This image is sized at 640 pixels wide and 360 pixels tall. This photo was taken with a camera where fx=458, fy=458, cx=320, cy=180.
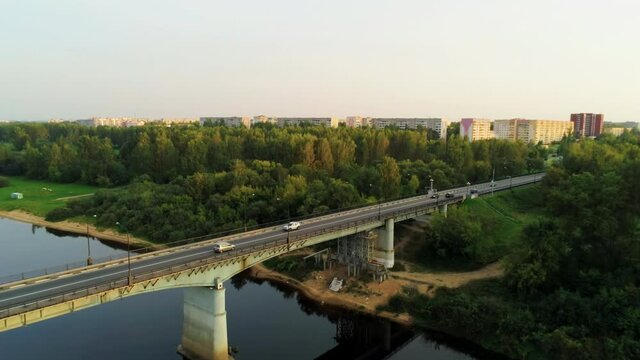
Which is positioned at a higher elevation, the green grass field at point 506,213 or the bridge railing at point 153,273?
the bridge railing at point 153,273

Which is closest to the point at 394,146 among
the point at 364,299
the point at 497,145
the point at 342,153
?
the point at 342,153

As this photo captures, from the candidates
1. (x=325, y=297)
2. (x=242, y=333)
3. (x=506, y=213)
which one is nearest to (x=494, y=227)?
(x=506, y=213)

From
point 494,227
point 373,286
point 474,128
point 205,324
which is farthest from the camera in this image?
Result: point 474,128

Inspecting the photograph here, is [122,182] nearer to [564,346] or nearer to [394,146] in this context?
[394,146]

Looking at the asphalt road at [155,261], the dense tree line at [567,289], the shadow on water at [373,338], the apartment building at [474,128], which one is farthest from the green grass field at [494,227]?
the apartment building at [474,128]

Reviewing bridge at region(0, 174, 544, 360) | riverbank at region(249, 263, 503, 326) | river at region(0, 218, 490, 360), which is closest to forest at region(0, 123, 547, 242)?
riverbank at region(249, 263, 503, 326)

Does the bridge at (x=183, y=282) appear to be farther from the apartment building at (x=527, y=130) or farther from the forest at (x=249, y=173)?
the apartment building at (x=527, y=130)

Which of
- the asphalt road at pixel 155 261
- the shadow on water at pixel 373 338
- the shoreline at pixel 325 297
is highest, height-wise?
the asphalt road at pixel 155 261

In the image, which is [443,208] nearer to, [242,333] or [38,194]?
[242,333]
